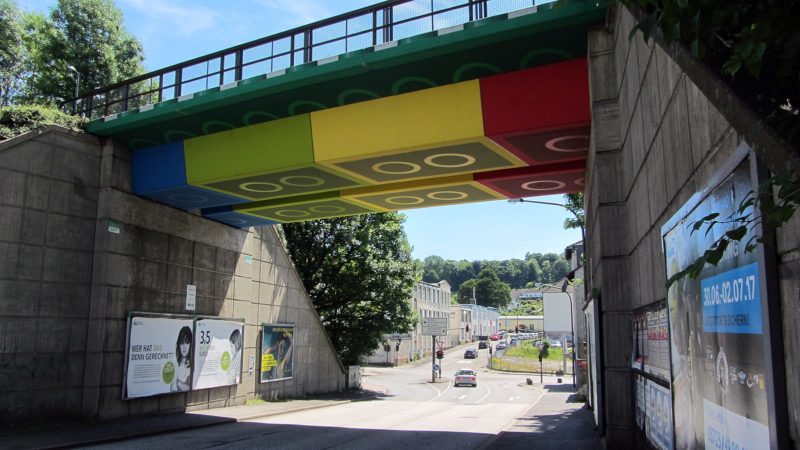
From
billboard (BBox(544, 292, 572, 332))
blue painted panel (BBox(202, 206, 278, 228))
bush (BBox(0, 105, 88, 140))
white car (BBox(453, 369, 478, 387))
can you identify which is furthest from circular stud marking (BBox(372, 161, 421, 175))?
white car (BBox(453, 369, 478, 387))

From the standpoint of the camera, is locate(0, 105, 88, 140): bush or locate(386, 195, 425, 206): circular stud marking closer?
locate(0, 105, 88, 140): bush

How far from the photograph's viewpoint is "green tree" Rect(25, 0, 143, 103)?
111 feet

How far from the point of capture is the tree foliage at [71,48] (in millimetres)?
33875

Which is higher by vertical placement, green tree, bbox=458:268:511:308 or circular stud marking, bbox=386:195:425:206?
green tree, bbox=458:268:511:308

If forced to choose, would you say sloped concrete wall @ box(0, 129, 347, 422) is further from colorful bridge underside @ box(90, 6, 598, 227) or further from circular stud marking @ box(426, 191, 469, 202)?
circular stud marking @ box(426, 191, 469, 202)

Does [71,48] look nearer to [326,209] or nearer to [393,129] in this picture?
[326,209]

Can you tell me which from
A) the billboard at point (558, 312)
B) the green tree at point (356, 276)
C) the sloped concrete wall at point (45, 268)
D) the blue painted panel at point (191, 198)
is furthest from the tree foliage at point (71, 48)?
the billboard at point (558, 312)

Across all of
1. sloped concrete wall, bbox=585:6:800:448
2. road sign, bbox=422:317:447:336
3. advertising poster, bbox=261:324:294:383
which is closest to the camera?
sloped concrete wall, bbox=585:6:800:448

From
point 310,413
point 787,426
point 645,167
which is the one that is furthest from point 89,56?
point 787,426

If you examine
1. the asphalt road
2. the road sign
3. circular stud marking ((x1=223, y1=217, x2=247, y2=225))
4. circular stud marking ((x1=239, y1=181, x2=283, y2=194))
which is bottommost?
the asphalt road

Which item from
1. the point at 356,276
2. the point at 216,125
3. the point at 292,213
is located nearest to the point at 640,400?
the point at 216,125

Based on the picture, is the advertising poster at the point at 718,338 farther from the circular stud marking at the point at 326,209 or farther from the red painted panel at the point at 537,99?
the circular stud marking at the point at 326,209

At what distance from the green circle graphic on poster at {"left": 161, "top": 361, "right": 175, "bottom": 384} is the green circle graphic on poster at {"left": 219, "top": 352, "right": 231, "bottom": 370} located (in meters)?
2.65

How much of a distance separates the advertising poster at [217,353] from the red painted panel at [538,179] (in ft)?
37.8
